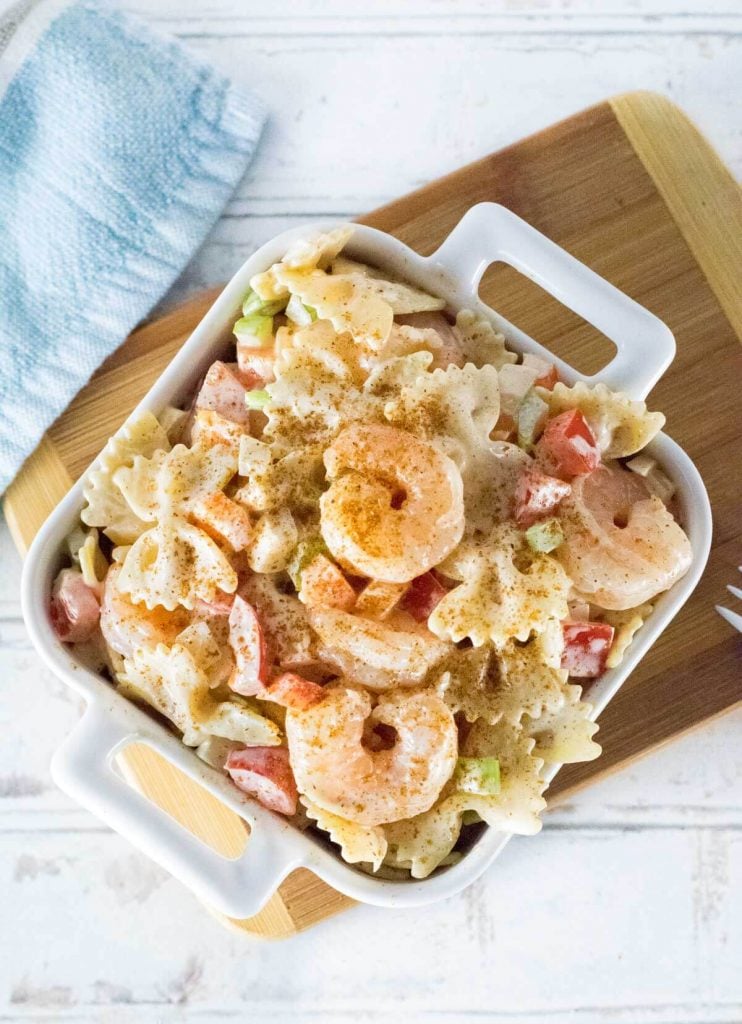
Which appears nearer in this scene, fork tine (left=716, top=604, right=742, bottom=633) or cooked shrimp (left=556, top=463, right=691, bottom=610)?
cooked shrimp (left=556, top=463, right=691, bottom=610)

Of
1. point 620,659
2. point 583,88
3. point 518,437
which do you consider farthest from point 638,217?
point 620,659

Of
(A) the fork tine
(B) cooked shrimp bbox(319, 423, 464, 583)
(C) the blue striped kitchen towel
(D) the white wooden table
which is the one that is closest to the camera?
(B) cooked shrimp bbox(319, 423, 464, 583)

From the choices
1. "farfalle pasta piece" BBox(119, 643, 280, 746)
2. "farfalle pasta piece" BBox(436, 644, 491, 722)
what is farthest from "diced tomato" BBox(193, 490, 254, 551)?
"farfalle pasta piece" BBox(436, 644, 491, 722)

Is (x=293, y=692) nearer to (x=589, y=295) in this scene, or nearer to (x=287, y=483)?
(x=287, y=483)

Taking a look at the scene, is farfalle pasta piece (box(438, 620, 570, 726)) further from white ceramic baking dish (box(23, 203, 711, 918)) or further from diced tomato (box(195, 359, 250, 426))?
diced tomato (box(195, 359, 250, 426))

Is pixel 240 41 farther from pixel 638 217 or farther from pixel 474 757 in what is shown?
pixel 474 757

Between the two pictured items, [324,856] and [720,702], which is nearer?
[324,856]

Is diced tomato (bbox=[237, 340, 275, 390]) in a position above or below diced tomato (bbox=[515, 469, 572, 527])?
below
